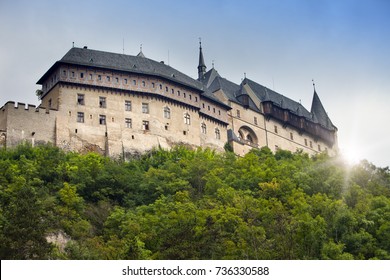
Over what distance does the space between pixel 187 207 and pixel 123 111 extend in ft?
67.6

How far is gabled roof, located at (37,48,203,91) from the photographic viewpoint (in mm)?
58412

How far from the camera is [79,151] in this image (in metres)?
54.8

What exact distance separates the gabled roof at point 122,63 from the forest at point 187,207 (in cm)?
733

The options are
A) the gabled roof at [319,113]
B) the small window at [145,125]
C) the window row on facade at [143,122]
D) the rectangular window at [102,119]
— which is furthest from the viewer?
the gabled roof at [319,113]

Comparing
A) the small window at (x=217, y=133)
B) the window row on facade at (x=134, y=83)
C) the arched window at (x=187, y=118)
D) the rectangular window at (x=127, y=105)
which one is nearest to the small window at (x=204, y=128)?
the small window at (x=217, y=133)

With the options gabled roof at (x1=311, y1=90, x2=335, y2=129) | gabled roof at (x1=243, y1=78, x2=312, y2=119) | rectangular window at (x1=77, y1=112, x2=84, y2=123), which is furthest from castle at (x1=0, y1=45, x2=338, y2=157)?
gabled roof at (x1=311, y1=90, x2=335, y2=129)

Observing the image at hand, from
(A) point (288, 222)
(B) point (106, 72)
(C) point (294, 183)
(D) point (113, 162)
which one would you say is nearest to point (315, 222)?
(A) point (288, 222)

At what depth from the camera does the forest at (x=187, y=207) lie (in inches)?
1308

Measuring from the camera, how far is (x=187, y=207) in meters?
39.5

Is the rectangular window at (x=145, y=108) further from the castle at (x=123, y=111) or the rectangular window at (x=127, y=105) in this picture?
the rectangular window at (x=127, y=105)

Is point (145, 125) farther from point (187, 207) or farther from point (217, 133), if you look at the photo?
point (187, 207)

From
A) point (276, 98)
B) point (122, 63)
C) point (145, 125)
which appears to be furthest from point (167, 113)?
point (276, 98)

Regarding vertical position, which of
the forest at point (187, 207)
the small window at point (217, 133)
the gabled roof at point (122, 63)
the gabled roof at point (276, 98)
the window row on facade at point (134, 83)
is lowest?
the forest at point (187, 207)
